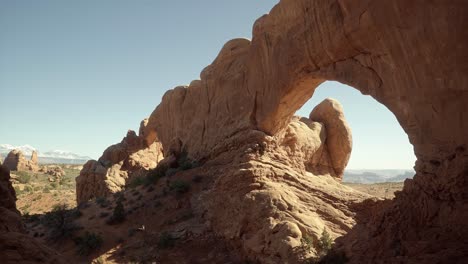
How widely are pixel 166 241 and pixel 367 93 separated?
9412 millimetres

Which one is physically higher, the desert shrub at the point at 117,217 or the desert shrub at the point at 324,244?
the desert shrub at the point at 324,244

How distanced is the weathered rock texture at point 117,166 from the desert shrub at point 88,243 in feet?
40.5

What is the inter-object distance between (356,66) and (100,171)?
24860mm

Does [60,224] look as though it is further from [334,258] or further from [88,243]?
[334,258]

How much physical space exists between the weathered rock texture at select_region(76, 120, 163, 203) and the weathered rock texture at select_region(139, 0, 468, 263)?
1237cm

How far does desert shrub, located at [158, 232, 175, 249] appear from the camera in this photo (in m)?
13.2

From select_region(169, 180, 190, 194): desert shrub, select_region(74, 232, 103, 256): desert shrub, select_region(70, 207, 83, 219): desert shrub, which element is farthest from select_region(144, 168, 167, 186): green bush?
select_region(74, 232, 103, 256): desert shrub

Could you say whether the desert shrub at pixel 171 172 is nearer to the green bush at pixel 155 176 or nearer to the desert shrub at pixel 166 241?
the green bush at pixel 155 176

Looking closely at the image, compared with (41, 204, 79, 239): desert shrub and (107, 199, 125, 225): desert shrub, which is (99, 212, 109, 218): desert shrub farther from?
(41, 204, 79, 239): desert shrub

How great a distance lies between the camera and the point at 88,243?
14.2 metres

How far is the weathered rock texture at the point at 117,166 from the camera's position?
93.0 ft

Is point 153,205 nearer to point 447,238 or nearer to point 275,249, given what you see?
point 275,249

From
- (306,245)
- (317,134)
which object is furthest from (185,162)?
(306,245)

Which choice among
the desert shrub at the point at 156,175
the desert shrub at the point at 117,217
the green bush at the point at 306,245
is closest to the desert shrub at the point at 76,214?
the desert shrub at the point at 117,217
